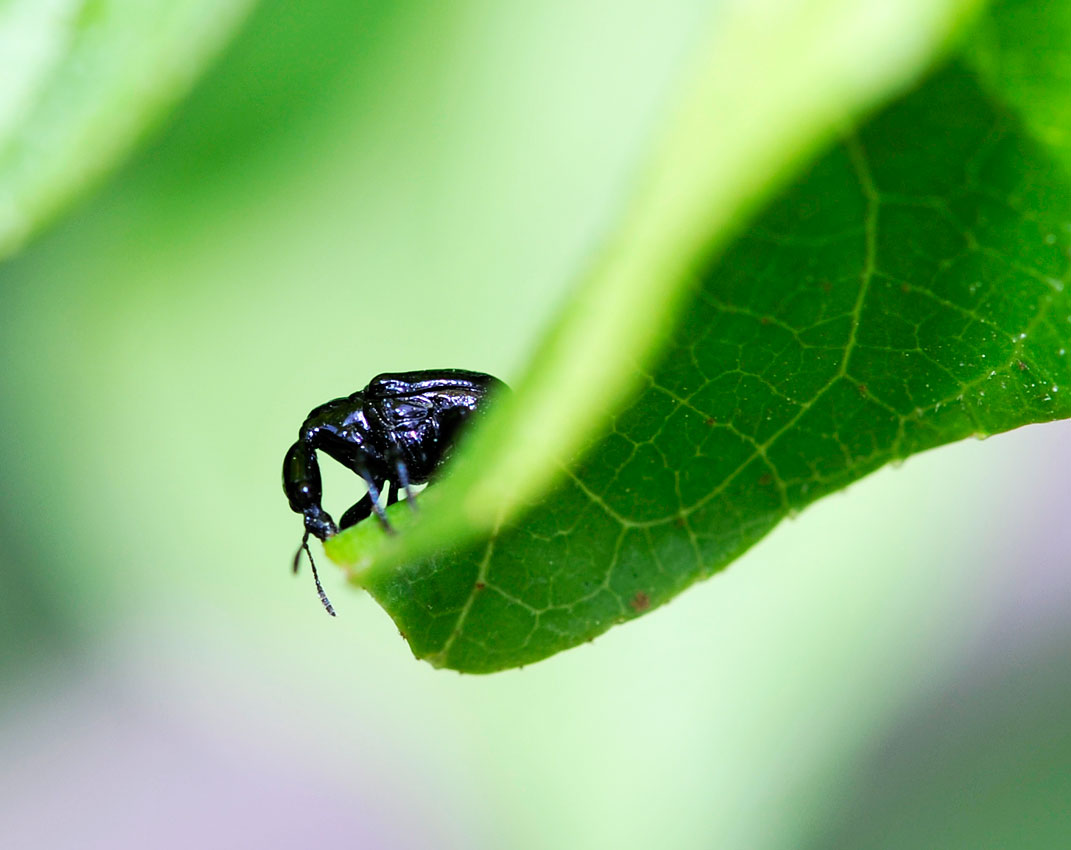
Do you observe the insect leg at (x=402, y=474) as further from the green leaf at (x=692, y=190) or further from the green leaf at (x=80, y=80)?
the green leaf at (x=692, y=190)

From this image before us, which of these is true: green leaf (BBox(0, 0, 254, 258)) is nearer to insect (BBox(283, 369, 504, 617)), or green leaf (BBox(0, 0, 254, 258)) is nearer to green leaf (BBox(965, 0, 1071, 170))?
green leaf (BBox(965, 0, 1071, 170))

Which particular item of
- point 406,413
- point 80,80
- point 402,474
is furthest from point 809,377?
point 406,413

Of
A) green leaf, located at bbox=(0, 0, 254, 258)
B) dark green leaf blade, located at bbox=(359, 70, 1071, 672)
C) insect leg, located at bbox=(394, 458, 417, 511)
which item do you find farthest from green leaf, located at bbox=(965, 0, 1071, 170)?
insect leg, located at bbox=(394, 458, 417, 511)

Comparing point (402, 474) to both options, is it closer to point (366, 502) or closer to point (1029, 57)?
point (366, 502)

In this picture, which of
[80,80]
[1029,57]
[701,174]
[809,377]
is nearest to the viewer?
[701,174]

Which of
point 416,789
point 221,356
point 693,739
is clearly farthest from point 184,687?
point 693,739
